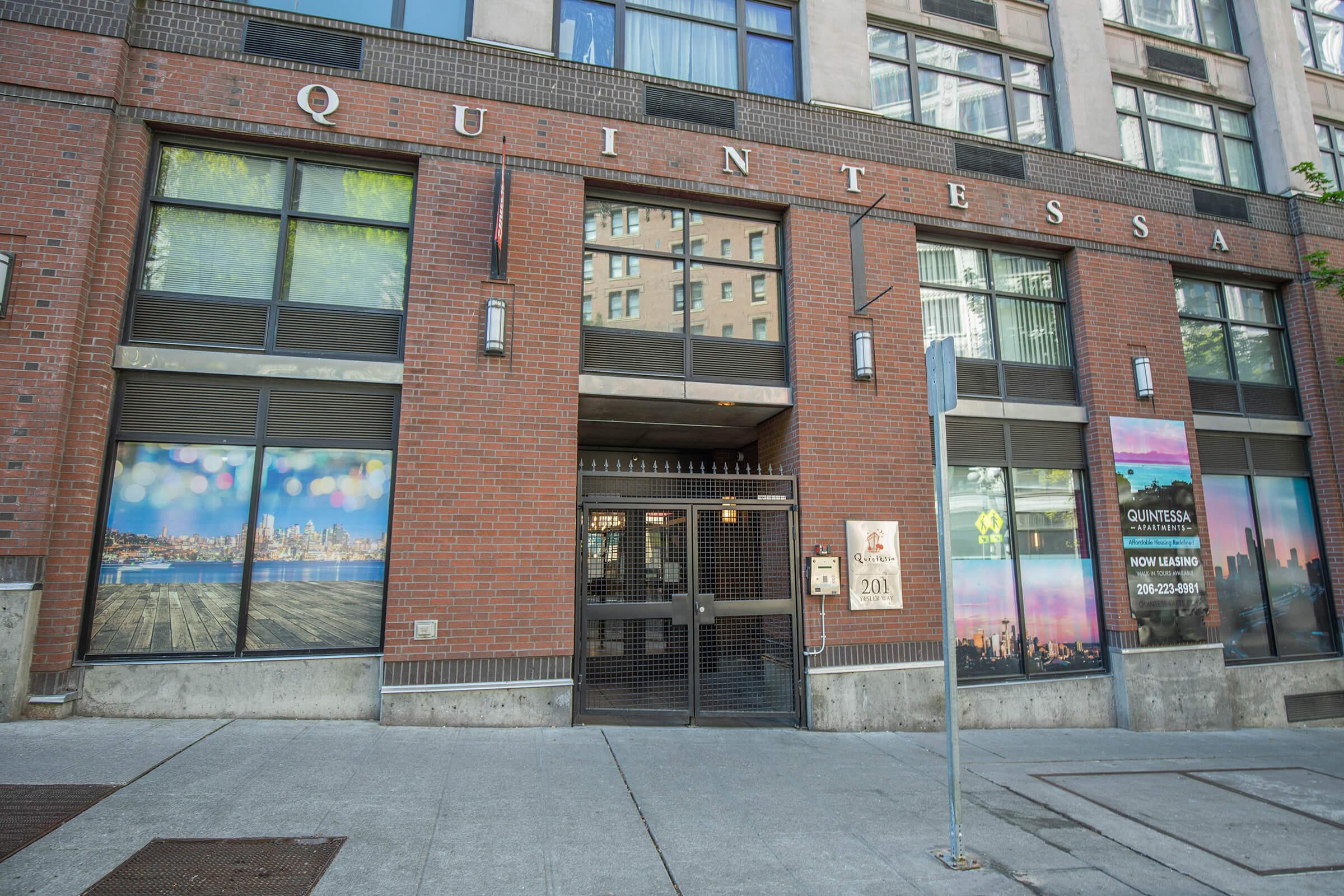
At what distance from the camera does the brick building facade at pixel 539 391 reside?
23.0 feet

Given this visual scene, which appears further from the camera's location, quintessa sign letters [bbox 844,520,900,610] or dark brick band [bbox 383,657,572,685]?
quintessa sign letters [bbox 844,520,900,610]

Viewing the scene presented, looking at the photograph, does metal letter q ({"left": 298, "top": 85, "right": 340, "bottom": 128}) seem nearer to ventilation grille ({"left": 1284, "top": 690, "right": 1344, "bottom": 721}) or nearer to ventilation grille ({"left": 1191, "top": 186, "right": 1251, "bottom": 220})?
ventilation grille ({"left": 1191, "top": 186, "right": 1251, "bottom": 220})

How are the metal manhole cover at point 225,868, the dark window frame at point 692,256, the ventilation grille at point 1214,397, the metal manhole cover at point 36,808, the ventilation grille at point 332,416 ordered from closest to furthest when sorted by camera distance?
the metal manhole cover at point 225,868 → the metal manhole cover at point 36,808 → the ventilation grille at point 332,416 → the dark window frame at point 692,256 → the ventilation grille at point 1214,397

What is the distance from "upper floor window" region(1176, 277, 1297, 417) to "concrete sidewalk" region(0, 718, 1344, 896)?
6.27 meters

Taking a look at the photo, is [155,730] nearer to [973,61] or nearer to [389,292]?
[389,292]

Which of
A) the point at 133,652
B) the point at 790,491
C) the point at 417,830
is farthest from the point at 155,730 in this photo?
the point at 790,491

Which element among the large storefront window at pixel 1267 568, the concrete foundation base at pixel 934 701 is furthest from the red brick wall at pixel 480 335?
the large storefront window at pixel 1267 568

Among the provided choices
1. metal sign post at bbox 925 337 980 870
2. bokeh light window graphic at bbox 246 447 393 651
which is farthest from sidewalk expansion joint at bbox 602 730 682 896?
bokeh light window graphic at bbox 246 447 393 651

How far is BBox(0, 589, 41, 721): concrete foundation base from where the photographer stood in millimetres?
6180

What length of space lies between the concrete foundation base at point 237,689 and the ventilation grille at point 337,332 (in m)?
3.36

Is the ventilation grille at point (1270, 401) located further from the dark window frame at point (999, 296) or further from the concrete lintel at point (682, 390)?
the concrete lintel at point (682, 390)

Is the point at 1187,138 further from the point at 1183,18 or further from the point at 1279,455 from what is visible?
the point at 1279,455

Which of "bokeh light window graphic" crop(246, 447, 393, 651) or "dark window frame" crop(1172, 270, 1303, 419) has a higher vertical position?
"dark window frame" crop(1172, 270, 1303, 419)

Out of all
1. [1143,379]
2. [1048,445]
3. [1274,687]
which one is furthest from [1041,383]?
[1274,687]
